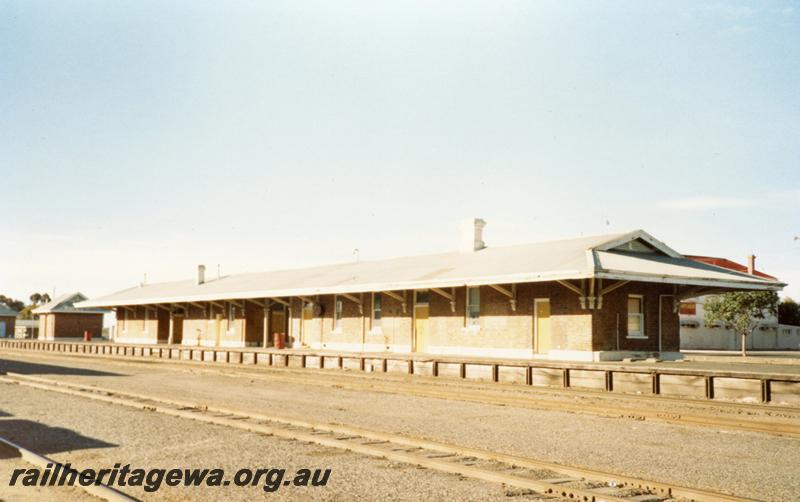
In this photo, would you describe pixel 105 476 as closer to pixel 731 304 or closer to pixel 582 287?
pixel 582 287

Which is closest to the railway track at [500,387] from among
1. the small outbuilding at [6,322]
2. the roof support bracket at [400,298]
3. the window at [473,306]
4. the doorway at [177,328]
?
the window at [473,306]

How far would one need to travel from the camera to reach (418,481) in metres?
7.02

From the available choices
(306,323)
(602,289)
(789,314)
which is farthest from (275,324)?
(789,314)

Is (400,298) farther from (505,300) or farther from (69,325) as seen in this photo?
(69,325)

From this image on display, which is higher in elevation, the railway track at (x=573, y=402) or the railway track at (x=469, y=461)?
the railway track at (x=469, y=461)

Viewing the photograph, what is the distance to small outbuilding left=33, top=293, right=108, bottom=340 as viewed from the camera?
6228 cm

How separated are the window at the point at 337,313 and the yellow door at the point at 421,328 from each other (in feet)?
15.6

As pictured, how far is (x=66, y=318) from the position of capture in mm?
63094

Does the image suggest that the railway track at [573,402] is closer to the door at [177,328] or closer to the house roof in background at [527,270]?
the house roof in background at [527,270]

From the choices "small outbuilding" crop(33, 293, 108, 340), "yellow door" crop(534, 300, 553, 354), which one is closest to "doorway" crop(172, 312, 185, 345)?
"small outbuilding" crop(33, 293, 108, 340)

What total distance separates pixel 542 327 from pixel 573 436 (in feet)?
43.9

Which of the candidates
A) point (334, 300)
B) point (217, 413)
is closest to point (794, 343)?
point (334, 300)

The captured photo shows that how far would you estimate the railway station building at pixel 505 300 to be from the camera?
865 inches

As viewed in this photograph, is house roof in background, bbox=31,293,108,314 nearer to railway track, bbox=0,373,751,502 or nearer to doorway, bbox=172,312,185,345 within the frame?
doorway, bbox=172,312,185,345
